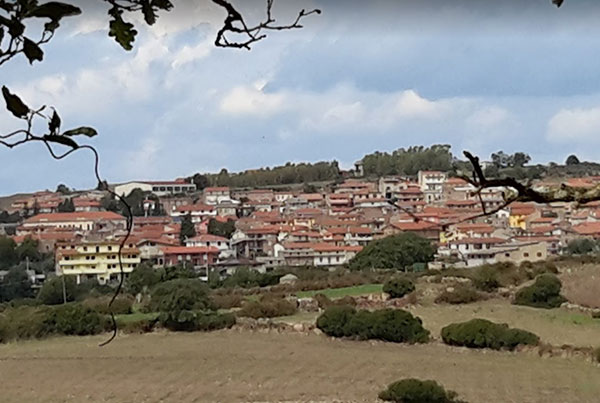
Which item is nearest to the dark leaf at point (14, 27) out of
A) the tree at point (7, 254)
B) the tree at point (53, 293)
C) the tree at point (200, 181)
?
the tree at point (53, 293)

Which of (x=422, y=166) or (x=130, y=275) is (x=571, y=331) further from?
(x=422, y=166)

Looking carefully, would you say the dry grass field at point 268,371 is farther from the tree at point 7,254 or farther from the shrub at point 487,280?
the tree at point 7,254

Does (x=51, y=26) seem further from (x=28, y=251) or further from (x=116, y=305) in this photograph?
Answer: (x=28, y=251)

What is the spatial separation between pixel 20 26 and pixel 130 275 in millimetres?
20453

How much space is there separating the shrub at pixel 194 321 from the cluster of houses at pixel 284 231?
431cm

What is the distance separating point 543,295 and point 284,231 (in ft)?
56.6

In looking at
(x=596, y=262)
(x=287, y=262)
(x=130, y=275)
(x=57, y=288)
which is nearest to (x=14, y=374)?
(x=57, y=288)

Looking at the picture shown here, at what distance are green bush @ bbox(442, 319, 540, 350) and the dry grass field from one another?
0.23 metres

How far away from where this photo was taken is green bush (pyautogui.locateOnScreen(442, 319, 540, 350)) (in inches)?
457

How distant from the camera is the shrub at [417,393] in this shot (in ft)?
27.5

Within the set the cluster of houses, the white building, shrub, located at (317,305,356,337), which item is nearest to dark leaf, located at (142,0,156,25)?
shrub, located at (317,305,356,337)

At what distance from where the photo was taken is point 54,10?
1.75ft

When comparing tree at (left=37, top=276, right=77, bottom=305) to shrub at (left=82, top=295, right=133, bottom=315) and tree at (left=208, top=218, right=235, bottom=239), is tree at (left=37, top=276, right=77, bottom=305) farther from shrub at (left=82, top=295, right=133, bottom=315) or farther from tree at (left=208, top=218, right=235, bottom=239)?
tree at (left=208, top=218, right=235, bottom=239)

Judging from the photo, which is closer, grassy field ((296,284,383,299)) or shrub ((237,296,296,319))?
shrub ((237,296,296,319))
